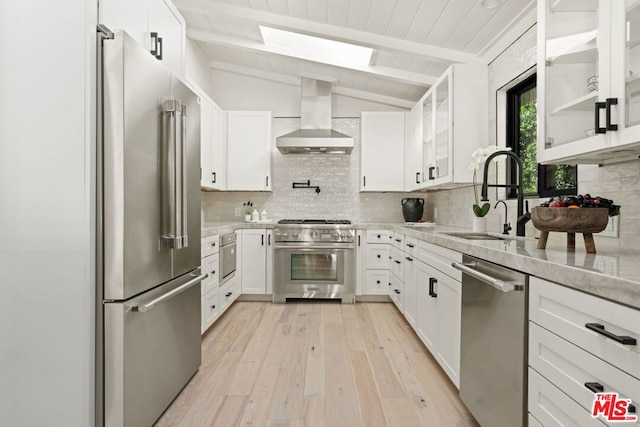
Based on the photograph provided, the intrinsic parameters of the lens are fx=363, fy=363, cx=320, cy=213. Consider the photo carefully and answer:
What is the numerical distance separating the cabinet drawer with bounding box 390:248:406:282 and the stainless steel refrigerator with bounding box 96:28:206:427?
220cm

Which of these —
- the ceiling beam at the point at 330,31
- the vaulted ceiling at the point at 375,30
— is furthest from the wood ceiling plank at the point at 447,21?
the ceiling beam at the point at 330,31

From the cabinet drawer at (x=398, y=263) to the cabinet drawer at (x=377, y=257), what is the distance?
0.15m

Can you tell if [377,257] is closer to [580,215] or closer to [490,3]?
[490,3]

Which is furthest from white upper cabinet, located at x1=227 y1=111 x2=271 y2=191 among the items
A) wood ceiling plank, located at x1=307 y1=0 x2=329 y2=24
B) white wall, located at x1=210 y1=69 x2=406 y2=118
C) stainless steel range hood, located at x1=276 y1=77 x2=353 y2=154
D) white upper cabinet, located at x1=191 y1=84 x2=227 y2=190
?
→ wood ceiling plank, located at x1=307 y1=0 x2=329 y2=24

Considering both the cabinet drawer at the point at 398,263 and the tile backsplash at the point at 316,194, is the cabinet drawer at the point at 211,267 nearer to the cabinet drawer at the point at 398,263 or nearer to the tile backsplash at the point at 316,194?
the tile backsplash at the point at 316,194

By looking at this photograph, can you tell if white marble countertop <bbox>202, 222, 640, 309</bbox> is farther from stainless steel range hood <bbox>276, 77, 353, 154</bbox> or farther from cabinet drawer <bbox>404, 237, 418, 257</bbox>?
stainless steel range hood <bbox>276, 77, 353, 154</bbox>

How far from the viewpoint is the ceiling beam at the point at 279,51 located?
391cm

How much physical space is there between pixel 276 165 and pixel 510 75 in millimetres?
3030

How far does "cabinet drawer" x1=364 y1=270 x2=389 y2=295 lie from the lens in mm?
4371

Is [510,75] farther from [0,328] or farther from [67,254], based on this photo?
[0,328]

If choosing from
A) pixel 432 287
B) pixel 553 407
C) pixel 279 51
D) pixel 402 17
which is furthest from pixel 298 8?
pixel 553 407

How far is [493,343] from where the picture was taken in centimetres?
158

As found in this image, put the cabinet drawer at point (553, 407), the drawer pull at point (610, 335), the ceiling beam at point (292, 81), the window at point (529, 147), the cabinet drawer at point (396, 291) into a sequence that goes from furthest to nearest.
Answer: the ceiling beam at point (292, 81) < the cabinet drawer at point (396, 291) < the window at point (529, 147) < the cabinet drawer at point (553, 407) < the drawer pull at point (610, 335)

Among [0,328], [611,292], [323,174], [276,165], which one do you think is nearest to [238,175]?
[276,165]
